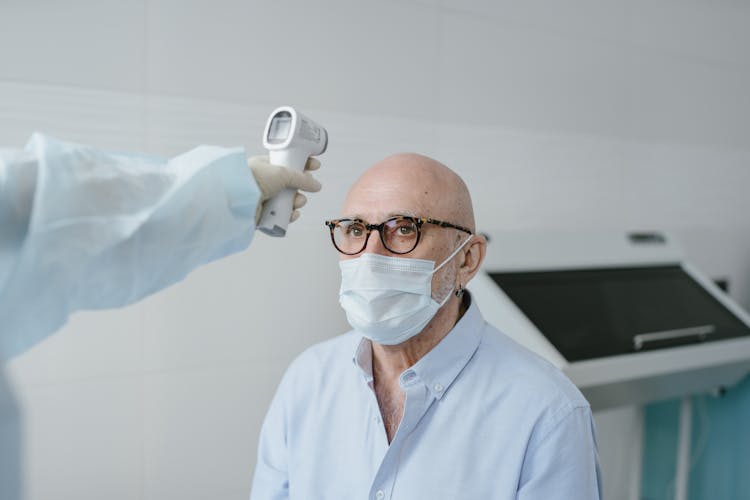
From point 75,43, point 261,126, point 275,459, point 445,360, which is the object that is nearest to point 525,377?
point 445,360

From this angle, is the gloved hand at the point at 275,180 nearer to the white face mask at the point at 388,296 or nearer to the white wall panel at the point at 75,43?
the white face mask at the point at 388,296

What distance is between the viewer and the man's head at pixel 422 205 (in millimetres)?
1364

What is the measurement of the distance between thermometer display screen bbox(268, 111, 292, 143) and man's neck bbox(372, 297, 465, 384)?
49 cm

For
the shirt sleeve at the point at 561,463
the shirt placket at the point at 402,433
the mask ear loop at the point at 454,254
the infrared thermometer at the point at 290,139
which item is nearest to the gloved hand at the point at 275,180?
the infrared thermometer at the point at 290,139

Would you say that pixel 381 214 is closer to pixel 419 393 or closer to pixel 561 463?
pixel 419 393

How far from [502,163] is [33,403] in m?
1.70

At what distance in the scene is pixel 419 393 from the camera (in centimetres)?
133

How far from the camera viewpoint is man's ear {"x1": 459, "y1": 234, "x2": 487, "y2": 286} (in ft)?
4.80

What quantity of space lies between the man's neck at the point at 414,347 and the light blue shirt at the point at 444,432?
37 mm

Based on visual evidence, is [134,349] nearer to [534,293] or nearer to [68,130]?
A: [68,130]

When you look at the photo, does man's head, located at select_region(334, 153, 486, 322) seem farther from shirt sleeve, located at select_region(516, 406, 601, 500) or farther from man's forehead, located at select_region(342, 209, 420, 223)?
shirt sleeve, located at select_region(516, 406, 601, 500)

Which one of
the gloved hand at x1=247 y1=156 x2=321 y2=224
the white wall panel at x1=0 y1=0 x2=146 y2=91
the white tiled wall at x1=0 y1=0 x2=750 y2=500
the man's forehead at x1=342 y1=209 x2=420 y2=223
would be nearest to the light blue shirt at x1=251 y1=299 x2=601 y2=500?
the man's forehead at x1=342 y1=209 x2=420 y2=223

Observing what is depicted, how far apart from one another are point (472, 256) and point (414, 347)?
0.24 metres

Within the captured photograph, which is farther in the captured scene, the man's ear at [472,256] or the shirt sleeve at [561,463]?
the man's ear at [472,256]
